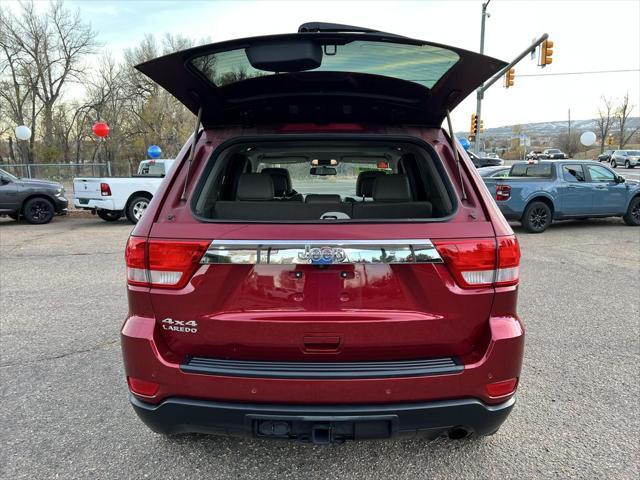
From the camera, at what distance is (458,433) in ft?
6.53

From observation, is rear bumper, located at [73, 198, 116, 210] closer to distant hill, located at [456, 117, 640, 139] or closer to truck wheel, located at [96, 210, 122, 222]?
truck wheel, located at [96, 210, 122, 222]

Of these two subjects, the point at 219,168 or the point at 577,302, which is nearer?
the point at 219,168

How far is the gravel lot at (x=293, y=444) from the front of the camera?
7.77 feet

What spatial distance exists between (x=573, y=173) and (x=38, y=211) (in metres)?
14.1

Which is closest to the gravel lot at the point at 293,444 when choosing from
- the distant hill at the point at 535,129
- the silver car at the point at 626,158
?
the silver car at the point at 626,158

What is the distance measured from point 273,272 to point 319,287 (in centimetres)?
20

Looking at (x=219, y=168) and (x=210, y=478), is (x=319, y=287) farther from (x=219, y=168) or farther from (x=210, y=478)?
(x=210, y=478)

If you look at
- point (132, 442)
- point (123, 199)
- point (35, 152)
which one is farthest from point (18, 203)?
point (35, 152)

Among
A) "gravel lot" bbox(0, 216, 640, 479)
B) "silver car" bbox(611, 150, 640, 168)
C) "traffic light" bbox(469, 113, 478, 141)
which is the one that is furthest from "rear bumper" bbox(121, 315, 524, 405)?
"silver car" bbox(611, 150, 640, 168)

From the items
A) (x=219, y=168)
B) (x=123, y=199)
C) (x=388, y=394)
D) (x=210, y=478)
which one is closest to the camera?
(x=388, y=394)

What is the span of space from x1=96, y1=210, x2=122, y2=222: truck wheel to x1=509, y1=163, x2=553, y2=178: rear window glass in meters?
10.9

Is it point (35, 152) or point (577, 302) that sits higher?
point (35, 152)

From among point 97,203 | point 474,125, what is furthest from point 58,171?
point 474,125

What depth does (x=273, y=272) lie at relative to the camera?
6.06ft
